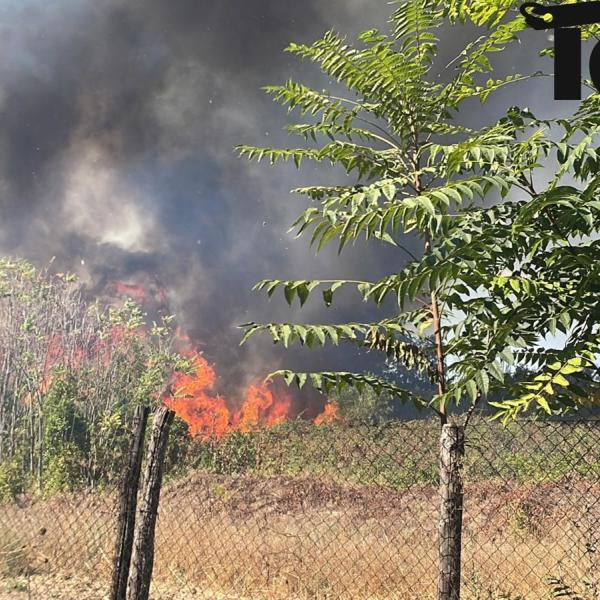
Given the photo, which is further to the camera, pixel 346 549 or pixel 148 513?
pixel 346 549

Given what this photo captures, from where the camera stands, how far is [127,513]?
5.53 metres

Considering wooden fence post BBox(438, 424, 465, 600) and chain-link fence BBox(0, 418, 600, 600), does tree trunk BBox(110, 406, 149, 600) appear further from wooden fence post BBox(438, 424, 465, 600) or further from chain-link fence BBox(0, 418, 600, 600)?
wooden fence post BBox(438, 424, 465, 600)

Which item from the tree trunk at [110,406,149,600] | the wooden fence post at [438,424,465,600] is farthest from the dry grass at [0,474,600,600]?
the wooden fence post at [438,424,465,600]

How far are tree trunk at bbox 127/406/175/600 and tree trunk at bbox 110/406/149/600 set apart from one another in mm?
103

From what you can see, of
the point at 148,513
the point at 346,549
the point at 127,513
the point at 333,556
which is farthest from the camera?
the point at 346,549

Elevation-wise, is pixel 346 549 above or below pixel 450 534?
below

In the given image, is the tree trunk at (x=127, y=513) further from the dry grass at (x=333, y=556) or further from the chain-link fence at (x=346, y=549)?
the dry grass at (x=333, y=556)

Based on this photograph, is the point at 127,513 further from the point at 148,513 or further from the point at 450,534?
the point at 450,534

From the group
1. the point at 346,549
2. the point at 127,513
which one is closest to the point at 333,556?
the point at 346,549

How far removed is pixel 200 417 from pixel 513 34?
33.1 metres

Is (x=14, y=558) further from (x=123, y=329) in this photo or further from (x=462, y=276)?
(x=123, y=329)

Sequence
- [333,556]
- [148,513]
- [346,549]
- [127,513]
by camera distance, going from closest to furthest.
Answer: [148,513]
[127,513]
[333,556]
[346,549]

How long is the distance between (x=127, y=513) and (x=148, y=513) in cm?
31

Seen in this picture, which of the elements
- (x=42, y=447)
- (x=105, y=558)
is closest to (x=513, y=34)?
(x=105, y=558)
